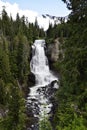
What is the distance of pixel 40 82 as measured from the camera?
78.6m

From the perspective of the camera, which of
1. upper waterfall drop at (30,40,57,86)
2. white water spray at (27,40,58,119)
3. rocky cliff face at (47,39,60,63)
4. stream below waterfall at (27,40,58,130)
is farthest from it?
rocky cliff face at (47,39,60,63)

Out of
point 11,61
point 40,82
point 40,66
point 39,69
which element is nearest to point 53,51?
point 40,66

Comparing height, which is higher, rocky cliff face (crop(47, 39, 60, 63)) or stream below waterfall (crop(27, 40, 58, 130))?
rocky cliff face (crop(47, 39, 60, 63))

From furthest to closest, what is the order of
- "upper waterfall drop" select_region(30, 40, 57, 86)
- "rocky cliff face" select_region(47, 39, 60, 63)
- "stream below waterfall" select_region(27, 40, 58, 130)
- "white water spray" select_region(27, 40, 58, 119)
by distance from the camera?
1. "rocky cliff face" select_region(47, 39, 60, 63)
2. "upper waterfall drop" select_region(30, 40, 57, 86)
3. "white water spray" select_region(27, 40, 58, 119)
4. "stream below waterfall" select_region(27, 40, 58, 130)

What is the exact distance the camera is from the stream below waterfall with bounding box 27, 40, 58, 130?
6051 centimetres

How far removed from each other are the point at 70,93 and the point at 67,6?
3836mm

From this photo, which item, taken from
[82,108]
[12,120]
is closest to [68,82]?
[82,108]

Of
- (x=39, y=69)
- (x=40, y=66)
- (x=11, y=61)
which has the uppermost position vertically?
(x=11, y=61)

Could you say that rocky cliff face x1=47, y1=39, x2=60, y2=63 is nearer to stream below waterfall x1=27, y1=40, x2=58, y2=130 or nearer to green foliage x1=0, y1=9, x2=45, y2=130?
stream below waterfall x1=27, y1=40, x2=58, y2=130

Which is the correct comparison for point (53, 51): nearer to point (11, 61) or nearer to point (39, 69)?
point (39, 69)

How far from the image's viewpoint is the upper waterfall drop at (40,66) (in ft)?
260

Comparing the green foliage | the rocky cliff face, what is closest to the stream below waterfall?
the rocky cliff face

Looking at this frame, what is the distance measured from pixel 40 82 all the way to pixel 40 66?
6.86 m

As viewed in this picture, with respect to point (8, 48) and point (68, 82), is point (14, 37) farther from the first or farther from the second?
point (68, 82)
